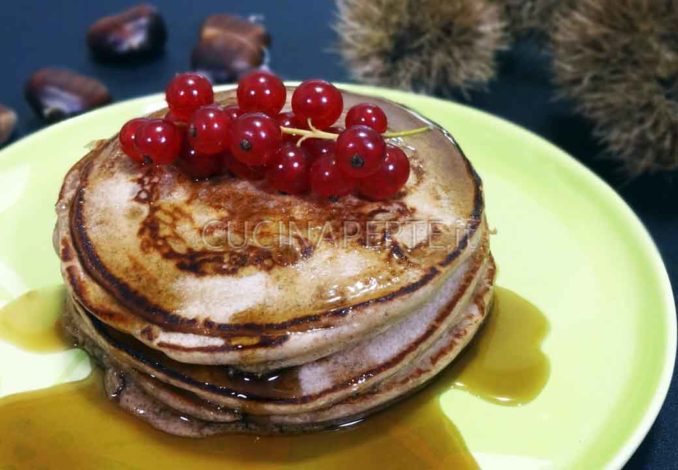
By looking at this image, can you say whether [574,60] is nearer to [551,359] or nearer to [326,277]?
[551,359]

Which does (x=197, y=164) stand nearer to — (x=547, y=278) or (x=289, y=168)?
(x=289, y=168)

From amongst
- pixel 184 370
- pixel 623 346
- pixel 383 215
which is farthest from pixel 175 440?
pixel 623 346

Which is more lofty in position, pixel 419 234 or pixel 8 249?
pixel 419 234

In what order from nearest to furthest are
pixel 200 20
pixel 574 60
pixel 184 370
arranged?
pixel 184 370 < pixel 574 60 < pixel 200 20

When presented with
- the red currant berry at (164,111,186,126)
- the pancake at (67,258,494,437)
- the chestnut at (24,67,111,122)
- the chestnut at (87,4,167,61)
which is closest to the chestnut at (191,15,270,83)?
the chestnut at (87,4,167,61)

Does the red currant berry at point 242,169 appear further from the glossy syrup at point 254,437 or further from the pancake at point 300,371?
the glossy syrup at point 254,437

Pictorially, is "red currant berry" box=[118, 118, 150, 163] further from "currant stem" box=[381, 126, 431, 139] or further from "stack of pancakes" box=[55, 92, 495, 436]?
"currant stem" box=[381, 126, 431, 139]

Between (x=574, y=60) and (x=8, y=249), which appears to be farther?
(x=574, y=60)
